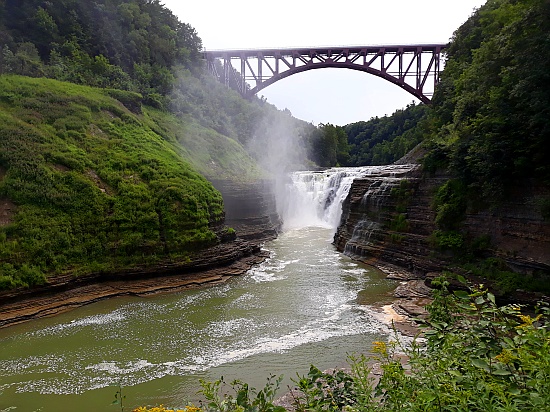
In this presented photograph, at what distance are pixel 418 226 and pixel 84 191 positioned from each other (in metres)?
15.2

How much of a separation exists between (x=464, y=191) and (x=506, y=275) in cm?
427

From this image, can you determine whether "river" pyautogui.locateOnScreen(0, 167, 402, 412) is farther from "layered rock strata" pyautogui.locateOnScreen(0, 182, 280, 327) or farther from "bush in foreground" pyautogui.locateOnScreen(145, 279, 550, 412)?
"bush in foreground" pyautogui.locateOnScreen(145, 279, 550, 412)

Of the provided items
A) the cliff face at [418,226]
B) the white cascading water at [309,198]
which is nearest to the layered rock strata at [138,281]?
the cliff face at [418,226]

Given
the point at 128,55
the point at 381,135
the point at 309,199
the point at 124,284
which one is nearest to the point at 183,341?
the point at 124,284

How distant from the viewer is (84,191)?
17078mm

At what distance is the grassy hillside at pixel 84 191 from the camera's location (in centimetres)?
1499

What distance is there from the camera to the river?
8.84 metres

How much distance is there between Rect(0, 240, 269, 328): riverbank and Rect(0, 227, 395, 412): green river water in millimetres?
527

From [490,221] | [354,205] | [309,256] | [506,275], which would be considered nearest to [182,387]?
[506,275]

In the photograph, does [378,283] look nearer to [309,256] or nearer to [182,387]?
[309,256]

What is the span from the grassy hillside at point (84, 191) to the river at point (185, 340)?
8.06ft

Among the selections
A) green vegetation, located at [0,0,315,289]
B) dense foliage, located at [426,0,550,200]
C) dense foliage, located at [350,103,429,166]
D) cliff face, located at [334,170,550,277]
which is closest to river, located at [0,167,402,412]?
cliff face, located at [334,170,550,277]

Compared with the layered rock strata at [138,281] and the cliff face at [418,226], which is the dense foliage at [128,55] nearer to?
the layered rock strata at [138,281]

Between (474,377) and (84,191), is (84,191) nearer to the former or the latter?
(84,191)
